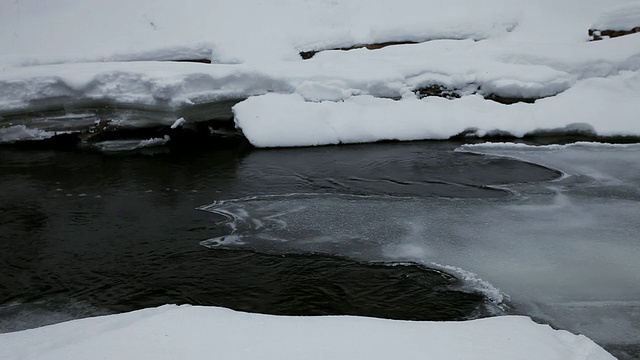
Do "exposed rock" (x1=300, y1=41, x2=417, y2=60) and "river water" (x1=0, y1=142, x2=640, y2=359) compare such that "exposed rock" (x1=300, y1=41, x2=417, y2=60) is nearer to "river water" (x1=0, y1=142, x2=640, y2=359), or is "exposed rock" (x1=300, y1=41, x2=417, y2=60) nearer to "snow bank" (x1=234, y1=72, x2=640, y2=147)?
"snow bank" (x1=234, y1=72, x2=640, y2=147)

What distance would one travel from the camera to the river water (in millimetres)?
4254

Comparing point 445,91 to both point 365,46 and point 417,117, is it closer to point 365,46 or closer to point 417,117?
point 417,117

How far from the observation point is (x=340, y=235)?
557 centimetres

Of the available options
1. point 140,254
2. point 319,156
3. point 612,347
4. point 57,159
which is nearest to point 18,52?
point 57,159

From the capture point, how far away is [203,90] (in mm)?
9422

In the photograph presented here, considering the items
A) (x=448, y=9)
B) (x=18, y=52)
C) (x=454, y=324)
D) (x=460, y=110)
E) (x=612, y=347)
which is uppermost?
(x=448, y=9)

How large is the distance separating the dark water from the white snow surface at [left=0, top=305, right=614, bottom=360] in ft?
3.38

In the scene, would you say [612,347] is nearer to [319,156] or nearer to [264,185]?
[264,185]

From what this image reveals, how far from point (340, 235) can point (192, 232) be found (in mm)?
1584

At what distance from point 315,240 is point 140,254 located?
171 centimetres

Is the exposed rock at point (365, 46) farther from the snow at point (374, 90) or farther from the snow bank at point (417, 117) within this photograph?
the snow bank at point (417, 117)

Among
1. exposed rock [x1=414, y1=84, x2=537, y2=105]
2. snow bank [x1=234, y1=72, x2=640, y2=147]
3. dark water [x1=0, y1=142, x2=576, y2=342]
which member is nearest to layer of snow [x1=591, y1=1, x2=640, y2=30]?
snow bank [x1=234, y1=72, x2=640, y2=147]

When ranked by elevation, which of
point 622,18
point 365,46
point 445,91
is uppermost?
point 622,18

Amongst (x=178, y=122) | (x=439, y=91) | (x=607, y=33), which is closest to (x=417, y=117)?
(x=439, y=91)
